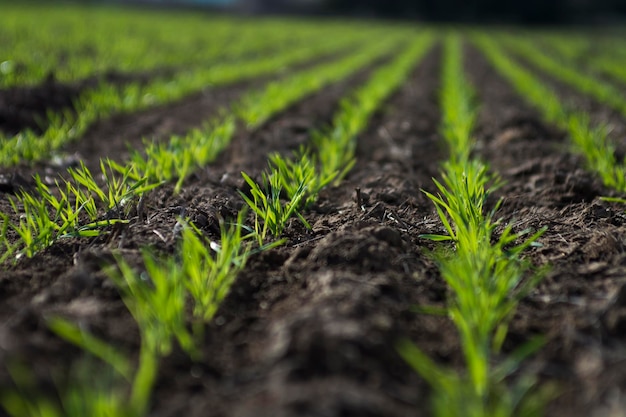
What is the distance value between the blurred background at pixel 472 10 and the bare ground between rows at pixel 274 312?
3757 cm

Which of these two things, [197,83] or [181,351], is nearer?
[181,351]

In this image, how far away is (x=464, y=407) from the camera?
113 centimetres

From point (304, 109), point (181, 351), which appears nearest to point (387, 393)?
point (181, 351)

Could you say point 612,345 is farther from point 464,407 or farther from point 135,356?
point 135,356

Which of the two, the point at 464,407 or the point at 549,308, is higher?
the point at 464,407

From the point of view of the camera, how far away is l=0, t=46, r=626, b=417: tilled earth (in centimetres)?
128

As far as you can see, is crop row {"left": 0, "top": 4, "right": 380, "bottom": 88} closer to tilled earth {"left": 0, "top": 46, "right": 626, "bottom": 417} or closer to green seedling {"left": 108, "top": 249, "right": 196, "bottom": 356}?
tilled earth {"left": 0, "top": 46, "right": 626, "bottom": 417}

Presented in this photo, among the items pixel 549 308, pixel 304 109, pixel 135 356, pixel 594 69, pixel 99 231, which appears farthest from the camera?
pixel 594 69

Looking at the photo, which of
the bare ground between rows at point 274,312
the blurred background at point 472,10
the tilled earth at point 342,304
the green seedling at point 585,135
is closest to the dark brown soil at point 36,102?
the tilled earth at point 342,304

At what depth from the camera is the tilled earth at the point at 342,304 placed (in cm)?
128

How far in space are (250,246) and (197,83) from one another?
5098mm

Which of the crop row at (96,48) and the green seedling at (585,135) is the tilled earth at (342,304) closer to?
the green seedling at (585,135)

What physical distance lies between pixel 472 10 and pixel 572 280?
133 ft

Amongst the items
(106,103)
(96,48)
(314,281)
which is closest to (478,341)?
(314,281)
